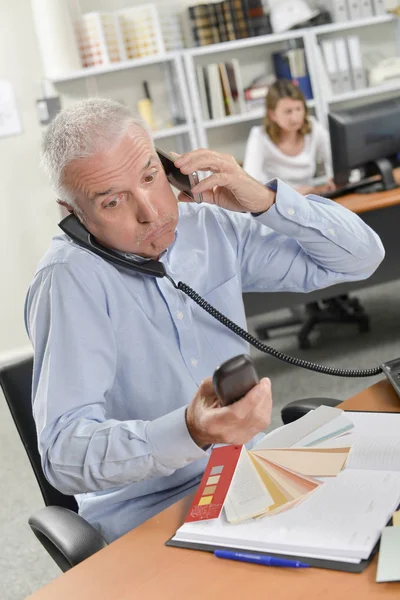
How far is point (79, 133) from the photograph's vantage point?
133 centimetres

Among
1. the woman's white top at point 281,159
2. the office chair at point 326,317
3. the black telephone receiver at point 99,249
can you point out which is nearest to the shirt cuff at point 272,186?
the black telephone receiver at point 99,249

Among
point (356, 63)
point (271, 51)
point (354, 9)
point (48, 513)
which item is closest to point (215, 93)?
point (271, 51)

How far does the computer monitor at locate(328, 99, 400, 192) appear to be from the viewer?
3188 mm

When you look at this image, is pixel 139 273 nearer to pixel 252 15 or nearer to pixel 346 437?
pixel 346 437

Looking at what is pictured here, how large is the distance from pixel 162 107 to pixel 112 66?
53cm

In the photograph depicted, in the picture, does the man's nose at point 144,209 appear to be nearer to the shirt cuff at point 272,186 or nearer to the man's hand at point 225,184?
the man's hand at point 225,184

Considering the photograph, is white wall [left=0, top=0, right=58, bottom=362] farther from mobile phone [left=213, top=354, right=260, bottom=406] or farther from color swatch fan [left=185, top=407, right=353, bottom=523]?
mobile phone [left=213, top=354, right=260, bottom=406]

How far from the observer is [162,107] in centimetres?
522

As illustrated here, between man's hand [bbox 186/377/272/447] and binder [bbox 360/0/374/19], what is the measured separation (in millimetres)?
4615

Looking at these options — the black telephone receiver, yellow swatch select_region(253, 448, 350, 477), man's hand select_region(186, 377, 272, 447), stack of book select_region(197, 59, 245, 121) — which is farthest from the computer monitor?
man's hand select_region(186, 377, 272, 447)

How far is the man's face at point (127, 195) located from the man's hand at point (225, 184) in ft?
0.20

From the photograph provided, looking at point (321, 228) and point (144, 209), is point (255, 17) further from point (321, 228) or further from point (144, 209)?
point (144, 209)

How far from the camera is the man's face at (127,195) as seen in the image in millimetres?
1338

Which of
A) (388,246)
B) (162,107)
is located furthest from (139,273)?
(162,107)
